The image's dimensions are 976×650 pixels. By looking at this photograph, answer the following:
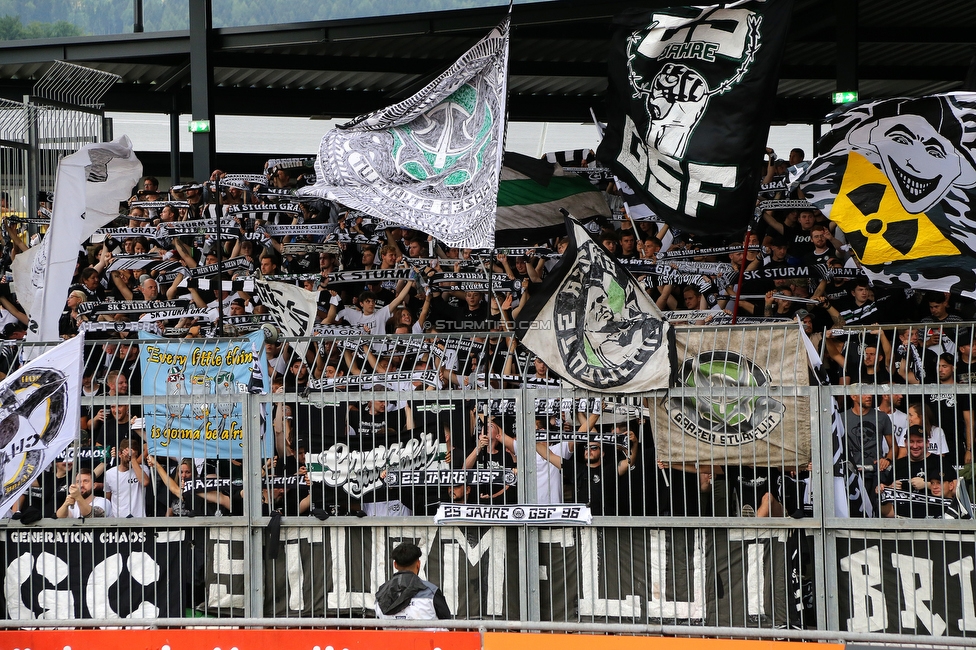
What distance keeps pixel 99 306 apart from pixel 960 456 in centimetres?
985

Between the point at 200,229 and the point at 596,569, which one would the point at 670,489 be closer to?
the point at 596,569

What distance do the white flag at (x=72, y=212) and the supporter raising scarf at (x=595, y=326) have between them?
4679mm

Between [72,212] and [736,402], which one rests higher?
[72,212]

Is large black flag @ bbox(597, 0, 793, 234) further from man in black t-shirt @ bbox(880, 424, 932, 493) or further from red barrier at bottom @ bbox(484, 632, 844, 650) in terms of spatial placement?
red barrier at bottom @ bbox(484, 632, 844, 650)

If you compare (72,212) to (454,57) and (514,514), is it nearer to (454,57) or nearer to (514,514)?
(514,514)

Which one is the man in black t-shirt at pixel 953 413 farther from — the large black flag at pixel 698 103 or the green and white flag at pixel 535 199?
the green and white flag at pixel 535 199

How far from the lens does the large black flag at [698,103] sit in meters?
9.49

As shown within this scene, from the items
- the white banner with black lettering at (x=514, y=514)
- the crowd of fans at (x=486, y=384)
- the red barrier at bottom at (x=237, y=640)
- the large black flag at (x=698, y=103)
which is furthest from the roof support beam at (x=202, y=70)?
the red barrier at bottom at (x=237, y=640)

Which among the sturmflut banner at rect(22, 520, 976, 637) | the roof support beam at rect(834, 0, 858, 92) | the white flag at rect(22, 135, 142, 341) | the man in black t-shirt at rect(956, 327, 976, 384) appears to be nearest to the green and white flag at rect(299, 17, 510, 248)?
the white flag at rect(22, 135, 142, 341)

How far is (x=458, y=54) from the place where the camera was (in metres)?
20.3

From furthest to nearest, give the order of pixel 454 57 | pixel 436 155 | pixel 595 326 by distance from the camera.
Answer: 1. pixel 454 57
2. pixel 436 155
3. pixel 595 326

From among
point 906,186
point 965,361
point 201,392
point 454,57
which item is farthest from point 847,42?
point 201,392

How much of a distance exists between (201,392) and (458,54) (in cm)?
1180

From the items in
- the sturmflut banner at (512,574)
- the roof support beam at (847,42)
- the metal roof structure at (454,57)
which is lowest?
the sturmflut banner at (512,574)
